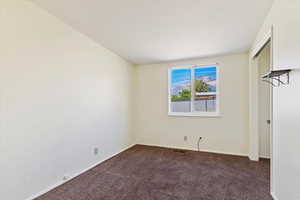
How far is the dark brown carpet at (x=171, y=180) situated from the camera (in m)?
1.86

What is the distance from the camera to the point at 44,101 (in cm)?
190

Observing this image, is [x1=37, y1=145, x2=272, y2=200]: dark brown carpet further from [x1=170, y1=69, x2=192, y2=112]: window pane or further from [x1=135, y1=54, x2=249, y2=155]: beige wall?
[x1=170, y1=69, x2=192, y2=112]: window pane

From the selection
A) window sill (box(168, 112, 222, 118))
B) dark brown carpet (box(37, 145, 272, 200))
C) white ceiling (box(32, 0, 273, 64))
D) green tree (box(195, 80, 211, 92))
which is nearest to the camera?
white ceiling (box(32, 0, 273, 64))

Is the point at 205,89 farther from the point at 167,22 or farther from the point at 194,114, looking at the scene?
the point at 167,22

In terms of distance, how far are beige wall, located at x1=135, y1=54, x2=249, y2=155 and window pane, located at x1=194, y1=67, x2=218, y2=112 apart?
0.60 ft

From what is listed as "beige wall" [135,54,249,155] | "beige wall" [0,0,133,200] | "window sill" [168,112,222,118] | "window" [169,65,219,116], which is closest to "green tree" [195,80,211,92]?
"window" [169,65,219,116]

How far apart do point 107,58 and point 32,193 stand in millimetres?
2506

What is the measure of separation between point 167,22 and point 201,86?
2.07 m

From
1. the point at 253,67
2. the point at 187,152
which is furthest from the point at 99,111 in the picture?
the point at 253,67

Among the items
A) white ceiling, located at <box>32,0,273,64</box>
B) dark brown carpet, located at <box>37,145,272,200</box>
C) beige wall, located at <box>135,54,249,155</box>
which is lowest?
dark brown carpet, located at <box>37,145,272,200</box>

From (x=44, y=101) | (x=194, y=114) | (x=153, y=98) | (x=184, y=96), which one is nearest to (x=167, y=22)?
(x=44, y=101)

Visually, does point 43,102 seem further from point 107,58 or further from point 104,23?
point 107,58

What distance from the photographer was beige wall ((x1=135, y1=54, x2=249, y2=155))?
3289 millimetres

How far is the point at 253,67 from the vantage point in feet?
9.61
